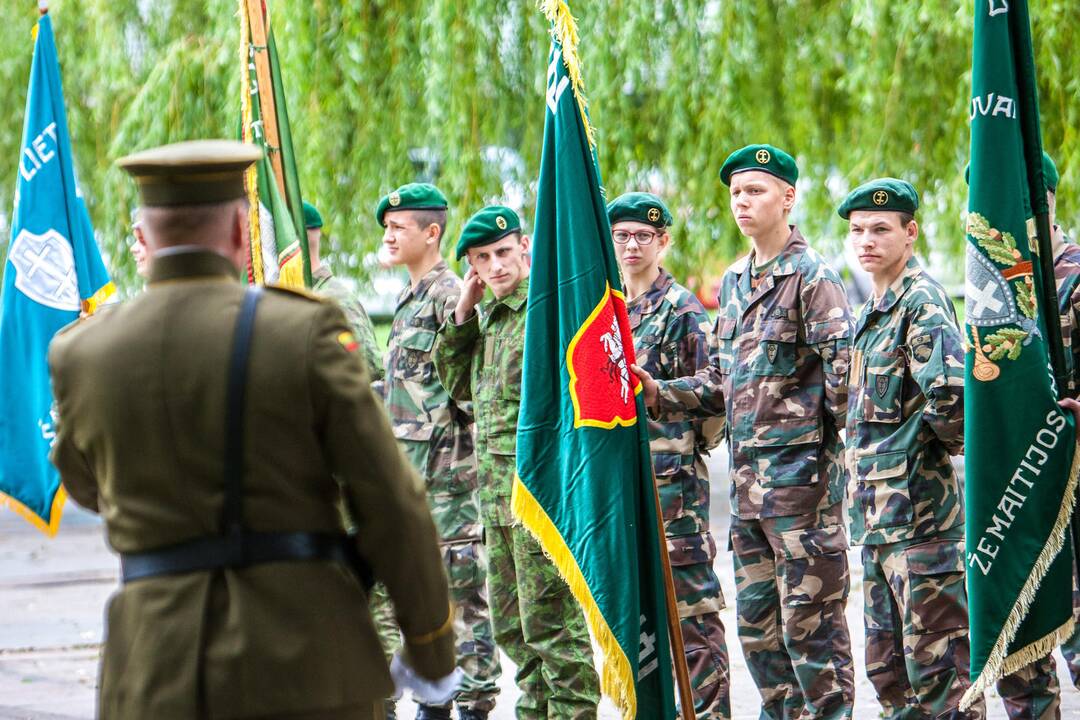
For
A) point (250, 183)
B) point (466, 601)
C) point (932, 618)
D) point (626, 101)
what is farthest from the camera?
point (626, 101)

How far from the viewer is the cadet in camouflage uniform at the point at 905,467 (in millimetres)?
4824

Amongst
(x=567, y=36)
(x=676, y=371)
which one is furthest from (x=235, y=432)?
(x=676, y=371)

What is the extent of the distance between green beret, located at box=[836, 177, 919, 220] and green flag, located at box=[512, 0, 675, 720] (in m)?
1.04

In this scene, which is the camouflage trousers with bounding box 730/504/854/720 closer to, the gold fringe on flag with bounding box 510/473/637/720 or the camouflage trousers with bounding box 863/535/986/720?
the camouflage trousers with bounding box 863/535/986/720

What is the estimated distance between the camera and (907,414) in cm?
495

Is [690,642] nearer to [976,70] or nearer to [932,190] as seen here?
[976,70]

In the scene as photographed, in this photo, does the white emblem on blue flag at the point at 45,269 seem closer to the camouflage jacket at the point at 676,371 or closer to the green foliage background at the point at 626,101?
the camouflage jacket at the point at 676,371

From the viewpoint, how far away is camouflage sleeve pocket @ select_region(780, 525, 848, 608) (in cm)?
500

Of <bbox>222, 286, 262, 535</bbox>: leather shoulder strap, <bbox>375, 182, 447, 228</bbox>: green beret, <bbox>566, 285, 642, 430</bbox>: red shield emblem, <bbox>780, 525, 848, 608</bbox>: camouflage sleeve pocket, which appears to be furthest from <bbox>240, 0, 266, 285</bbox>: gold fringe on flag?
<bbox>222, 286, 262, 535</bbox>: leather shoulder strap

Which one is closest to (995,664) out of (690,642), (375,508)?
(690,642)

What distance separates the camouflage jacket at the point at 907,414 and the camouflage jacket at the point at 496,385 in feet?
4.36

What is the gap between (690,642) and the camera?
17.4ft

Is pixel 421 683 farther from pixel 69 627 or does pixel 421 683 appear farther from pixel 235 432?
pixel 69 627

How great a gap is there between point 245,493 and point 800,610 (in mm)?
2854
